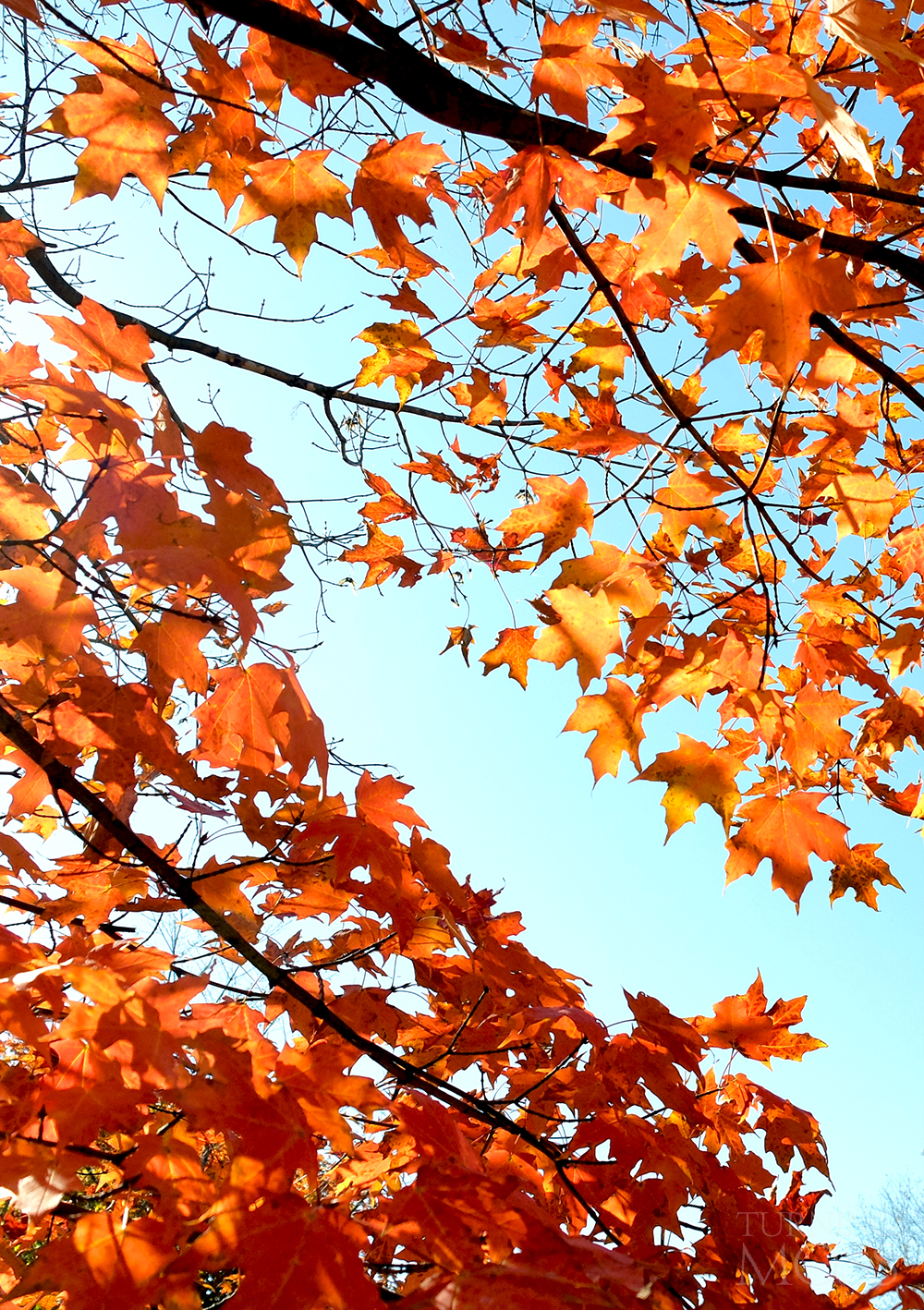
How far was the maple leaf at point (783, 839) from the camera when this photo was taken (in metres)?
1.87

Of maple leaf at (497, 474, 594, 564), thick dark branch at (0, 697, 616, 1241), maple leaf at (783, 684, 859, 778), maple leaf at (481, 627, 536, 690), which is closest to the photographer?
thick dark branch at (0, 697, 616, 1241)

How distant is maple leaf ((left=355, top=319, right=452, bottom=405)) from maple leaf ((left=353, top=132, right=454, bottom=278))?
23.7 inches

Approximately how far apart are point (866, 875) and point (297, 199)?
2.38 metres

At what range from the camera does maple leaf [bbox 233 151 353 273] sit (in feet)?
5.67

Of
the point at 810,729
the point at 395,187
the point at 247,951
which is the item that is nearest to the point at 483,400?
the point at 395,187

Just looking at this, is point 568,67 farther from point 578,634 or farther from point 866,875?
point 866,875

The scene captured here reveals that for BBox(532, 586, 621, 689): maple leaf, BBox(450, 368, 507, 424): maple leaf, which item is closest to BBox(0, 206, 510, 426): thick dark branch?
BBox(450, 368, 507, 424): maple leaf

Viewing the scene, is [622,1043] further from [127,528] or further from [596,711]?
[127,528]

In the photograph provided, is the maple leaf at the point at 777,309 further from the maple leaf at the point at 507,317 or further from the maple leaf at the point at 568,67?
the maple leaf at the point at 507,317

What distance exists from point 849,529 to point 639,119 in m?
1.49

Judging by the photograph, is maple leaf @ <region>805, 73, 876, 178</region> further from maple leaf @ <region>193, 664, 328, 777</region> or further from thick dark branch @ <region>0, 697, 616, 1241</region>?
thick dark branch @ <region>0, 697, 616, 1241</region>

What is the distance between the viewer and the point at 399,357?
2432 millimetres

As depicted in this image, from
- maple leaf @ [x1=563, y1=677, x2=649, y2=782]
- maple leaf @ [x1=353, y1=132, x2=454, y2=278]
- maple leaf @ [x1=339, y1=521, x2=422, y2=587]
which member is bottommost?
maple leaf @ [x1=563, y1=677, x2=649, y2=782]

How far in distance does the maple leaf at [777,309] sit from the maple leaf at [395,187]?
66 cm
